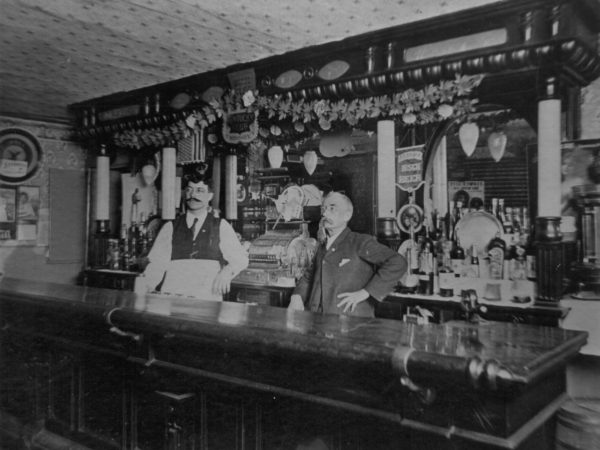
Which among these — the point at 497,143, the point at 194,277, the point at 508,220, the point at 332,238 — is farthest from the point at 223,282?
the point at 497,143

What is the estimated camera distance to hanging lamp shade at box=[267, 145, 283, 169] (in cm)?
474

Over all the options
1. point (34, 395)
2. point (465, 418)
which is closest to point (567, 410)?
point (465, 418)

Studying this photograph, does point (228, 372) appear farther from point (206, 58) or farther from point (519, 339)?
point (206, 58)

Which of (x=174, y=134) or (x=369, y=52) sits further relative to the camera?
(x=174, y=134)

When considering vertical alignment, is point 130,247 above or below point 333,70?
below

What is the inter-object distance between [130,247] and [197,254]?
6.61 feet

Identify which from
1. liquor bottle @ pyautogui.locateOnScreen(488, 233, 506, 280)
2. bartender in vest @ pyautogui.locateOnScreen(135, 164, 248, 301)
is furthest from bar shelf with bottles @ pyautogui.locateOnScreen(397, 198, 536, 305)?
bartender in vest @ pyautogui.locateOnScreen(135, 164, 248, 301)

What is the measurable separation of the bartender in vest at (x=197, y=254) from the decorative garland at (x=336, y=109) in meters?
0.74

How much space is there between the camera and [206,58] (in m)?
4.20

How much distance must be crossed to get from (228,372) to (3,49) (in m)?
3.68

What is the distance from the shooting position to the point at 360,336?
154 centimetres

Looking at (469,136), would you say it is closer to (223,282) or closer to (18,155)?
(223,282)

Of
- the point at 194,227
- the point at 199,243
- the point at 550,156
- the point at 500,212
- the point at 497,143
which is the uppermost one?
the point at 497,143

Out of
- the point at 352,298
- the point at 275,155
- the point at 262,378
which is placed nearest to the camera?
the point at 262,378
